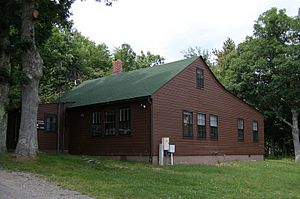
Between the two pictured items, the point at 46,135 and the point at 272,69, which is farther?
the point at 272,69

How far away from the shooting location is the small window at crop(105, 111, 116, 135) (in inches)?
838

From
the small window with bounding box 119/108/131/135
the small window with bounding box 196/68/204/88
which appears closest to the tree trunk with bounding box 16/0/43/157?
the small window with bounding box 119/108/131/135

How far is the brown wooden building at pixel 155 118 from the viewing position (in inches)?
789

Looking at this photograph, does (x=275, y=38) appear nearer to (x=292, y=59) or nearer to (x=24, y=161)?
(x=292, y=59)

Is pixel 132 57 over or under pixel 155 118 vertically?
over

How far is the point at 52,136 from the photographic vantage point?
24.0m

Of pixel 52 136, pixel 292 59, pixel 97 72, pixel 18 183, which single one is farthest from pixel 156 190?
pixel 97 72

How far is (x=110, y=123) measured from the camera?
21547 mm

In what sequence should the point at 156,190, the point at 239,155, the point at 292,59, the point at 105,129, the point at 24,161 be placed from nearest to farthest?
1. the point at 156,190
2. the point at 24,161
3. the point at 105,129
4. the point at 239,155
5. the point at 292,59

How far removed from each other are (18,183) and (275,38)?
27.5m

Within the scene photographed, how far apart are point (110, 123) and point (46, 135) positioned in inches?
178

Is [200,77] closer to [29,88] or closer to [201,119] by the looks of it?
[201,119]

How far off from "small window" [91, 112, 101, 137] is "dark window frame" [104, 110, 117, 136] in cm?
58

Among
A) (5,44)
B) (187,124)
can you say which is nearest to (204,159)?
(187,124)
